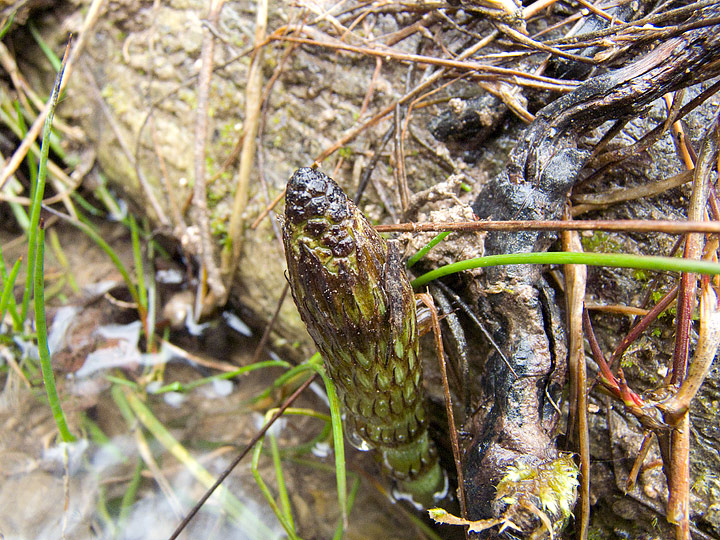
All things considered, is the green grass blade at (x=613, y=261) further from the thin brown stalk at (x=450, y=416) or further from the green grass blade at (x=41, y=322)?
the green grass blade at (x=41, y=322)

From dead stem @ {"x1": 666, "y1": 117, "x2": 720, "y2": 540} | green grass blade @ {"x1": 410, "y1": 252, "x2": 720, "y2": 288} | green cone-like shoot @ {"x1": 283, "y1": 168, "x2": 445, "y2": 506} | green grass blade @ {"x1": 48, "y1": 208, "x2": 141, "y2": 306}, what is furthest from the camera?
green grass blade @ {"x1": 48, "y1": 208, "x2": 141, "y2": 306}

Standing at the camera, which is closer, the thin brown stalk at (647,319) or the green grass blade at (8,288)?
the thin brown stalk at (647,319)

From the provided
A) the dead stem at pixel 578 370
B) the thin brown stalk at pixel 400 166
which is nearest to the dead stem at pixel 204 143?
the thin brown stalk at pixel 400 166

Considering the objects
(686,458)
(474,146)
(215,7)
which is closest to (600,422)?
(686,458)

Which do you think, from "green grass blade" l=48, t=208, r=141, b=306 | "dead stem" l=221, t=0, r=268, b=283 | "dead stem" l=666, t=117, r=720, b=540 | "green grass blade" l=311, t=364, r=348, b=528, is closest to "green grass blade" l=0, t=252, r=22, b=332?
"green grass blade" l=48, t=208, r=141, b=306

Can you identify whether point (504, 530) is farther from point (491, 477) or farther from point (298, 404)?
point (298, 404)

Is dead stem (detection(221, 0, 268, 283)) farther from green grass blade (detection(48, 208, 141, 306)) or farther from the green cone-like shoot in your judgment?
the green cone-like shoot

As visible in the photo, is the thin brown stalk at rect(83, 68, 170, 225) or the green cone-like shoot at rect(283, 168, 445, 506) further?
the thin brown stalk at rect(83, 68, 170, 225)

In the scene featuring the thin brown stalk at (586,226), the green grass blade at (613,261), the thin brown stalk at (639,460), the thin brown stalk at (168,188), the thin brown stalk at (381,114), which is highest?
the thin brown stalk at (168,188)

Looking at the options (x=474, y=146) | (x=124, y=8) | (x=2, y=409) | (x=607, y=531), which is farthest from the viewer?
(x=124, y=8)
